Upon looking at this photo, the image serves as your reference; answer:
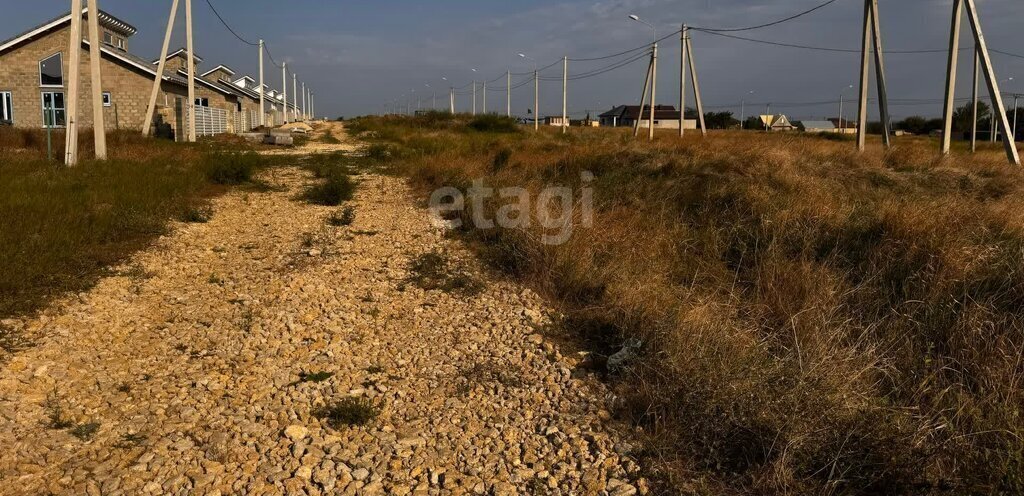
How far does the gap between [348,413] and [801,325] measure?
299 cm

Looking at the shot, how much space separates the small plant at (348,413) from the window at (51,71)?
33368mm

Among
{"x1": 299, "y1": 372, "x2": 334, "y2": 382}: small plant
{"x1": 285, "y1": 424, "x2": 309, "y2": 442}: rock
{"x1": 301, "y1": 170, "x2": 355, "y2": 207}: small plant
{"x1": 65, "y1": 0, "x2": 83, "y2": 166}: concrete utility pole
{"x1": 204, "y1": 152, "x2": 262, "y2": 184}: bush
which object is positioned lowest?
{"x1": 285, "y1": 424, "x2": 309, "y2": 442}: rock

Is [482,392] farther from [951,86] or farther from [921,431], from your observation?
[951,86]

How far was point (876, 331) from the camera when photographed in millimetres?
4414

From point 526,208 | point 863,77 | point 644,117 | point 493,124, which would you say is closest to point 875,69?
point 863,77

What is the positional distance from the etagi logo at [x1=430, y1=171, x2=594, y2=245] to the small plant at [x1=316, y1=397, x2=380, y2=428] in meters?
3.33

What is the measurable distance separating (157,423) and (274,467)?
0.82 metres

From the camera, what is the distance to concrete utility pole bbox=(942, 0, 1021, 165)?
13.7 meters

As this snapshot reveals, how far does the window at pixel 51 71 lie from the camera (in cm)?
2933

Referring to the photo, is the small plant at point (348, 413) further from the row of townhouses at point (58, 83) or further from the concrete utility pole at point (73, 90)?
the row of townhouses at point (58, 83)

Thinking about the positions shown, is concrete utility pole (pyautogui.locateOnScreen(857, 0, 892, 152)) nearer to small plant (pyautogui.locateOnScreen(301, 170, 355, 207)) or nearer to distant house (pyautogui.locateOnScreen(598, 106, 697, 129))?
small plant (pyautogui.locateOnScreen(301, 170, 355, 207))

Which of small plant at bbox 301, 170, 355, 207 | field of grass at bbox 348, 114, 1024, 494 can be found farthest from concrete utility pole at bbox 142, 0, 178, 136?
field of grass at bbox 348, 114, 1024, 494

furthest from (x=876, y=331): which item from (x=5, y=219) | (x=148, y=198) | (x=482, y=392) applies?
(x=148, y=198)

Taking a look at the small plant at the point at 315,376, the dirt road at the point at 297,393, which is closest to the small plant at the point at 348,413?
the dirt road at the point at 297,393
